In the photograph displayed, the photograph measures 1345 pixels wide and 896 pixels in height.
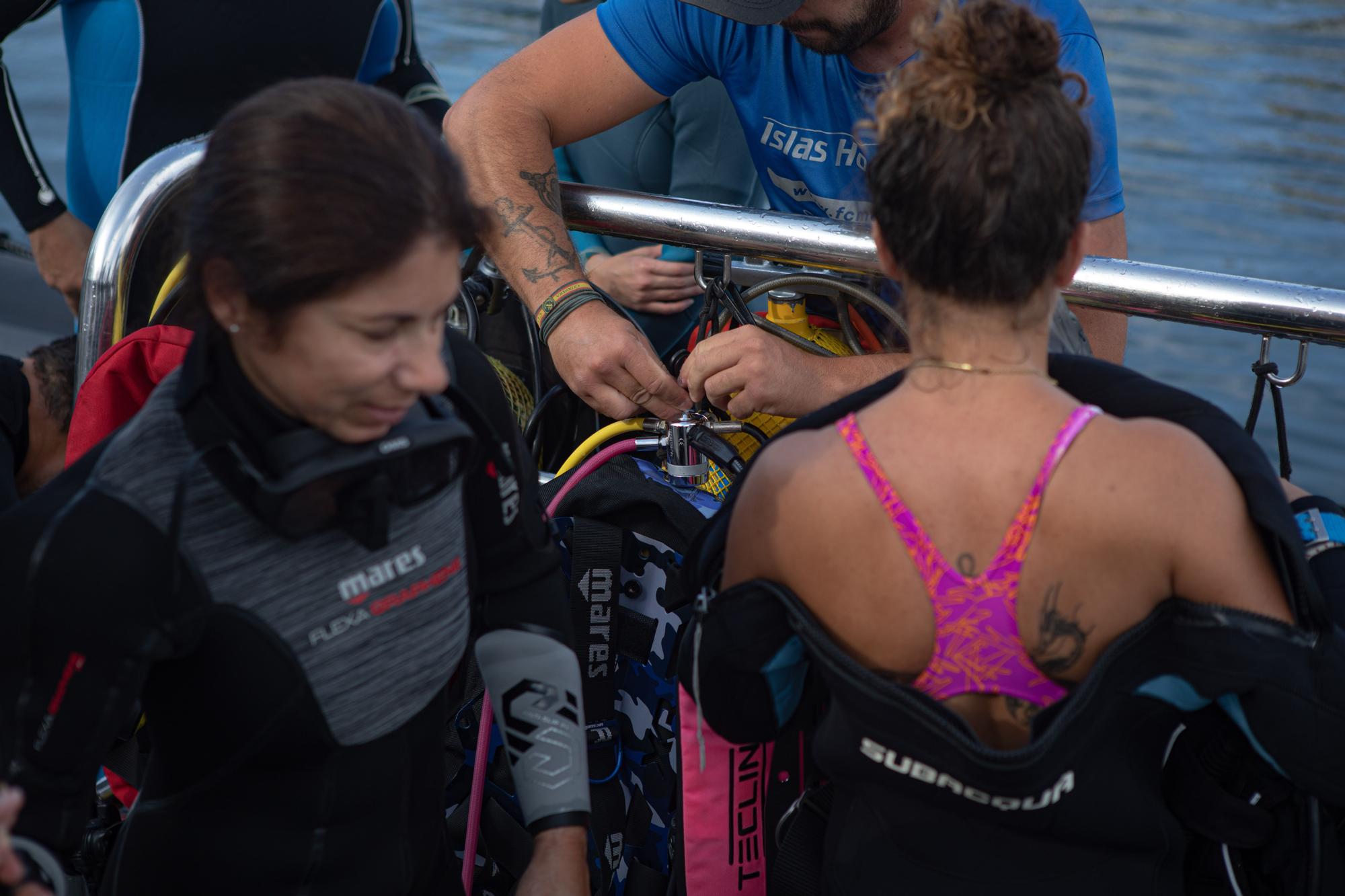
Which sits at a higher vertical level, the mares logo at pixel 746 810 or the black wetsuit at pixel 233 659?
the black wetsuit at pixel 233 659

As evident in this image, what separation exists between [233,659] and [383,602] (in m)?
0.16

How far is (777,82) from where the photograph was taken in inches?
80.4

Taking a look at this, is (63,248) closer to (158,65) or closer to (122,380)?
(158,65)

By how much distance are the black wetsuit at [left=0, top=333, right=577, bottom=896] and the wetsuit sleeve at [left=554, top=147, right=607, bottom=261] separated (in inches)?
63.0

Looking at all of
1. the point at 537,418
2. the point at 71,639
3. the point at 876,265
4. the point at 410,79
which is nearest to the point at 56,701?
the point at 71,639

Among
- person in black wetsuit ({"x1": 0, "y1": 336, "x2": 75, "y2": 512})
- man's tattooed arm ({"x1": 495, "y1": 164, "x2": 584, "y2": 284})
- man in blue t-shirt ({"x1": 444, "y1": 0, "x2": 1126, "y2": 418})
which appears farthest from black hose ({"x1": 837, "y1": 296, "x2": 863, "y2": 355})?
person in black wetsuit ({"x1": 0, "y1": 336, "x2": 75, "y2": 512})

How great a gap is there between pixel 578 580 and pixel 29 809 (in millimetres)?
805

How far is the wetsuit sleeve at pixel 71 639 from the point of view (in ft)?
3.56

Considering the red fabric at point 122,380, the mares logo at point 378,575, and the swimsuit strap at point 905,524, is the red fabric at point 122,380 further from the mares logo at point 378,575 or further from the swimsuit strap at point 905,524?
the swimsuit strap at point 905,524

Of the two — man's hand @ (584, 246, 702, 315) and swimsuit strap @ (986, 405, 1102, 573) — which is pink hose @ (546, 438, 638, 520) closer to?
swimsuit strap @ (986, 405, 1102, 573)

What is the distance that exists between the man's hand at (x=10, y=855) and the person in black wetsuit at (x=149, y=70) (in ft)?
6.11

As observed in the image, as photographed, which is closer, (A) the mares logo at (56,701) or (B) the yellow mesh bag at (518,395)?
(A) the mares logo at (56,701)

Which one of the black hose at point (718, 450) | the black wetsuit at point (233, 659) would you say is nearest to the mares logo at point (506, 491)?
the black wetsuit at point (233, 659)

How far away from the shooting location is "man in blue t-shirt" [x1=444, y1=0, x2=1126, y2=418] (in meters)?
1.74
